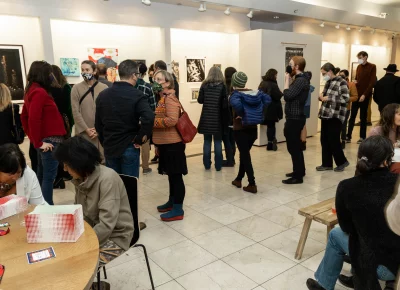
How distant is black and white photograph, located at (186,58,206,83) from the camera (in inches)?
296

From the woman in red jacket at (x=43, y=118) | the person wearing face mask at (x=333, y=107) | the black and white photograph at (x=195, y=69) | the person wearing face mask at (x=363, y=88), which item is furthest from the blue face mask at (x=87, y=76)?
the person wearing face mask at (x=363, y=88)

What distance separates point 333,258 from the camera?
227cm

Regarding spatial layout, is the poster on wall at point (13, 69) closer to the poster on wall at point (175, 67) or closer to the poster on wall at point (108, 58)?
the poster on wall at point (108, 58)

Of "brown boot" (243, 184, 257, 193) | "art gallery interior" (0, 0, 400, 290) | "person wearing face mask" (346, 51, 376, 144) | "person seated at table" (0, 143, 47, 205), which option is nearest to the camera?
"person seated at table" (0, 143, 47, 205)

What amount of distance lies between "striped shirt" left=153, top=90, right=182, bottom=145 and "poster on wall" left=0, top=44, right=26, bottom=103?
3.22 m

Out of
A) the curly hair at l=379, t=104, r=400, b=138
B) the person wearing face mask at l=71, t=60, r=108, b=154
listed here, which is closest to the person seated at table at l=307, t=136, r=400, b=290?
the curly hair at l=379, t=104, r=400, b=138

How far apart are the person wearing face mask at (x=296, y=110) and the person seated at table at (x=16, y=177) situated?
3.32m

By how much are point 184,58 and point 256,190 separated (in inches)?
157

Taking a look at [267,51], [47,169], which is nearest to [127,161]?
[47,169]

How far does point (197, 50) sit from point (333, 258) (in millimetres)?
6106

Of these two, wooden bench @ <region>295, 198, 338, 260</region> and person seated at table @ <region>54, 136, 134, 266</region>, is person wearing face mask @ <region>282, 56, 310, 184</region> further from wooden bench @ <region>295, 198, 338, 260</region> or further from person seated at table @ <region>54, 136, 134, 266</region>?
person seated at table @ <region>54, 136, 134, 266</region>

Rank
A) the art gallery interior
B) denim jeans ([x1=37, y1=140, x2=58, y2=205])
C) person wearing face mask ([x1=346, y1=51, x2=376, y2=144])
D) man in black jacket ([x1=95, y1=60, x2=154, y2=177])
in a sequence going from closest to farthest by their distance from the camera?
the art gallery interior < man in black jacket ([x1=95, y1=60, x2=154, y2=177]) < denim jeans ([x1=37, y1=140, x2=58, y2=205]) < person wearing face mask ([x1=346, y1=51, x2=376, y2=144])

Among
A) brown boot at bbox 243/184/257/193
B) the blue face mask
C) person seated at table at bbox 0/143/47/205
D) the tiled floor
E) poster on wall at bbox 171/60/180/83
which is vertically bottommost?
the tiled floor

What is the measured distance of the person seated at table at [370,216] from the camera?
1.72m
